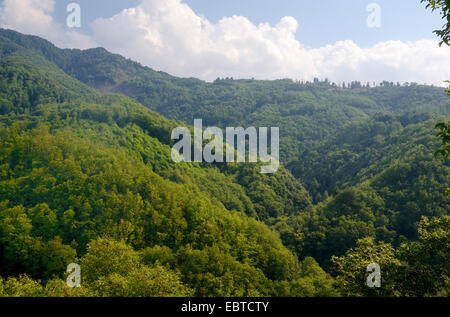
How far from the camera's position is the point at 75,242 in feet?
191

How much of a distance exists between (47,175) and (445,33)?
7915 centimetres

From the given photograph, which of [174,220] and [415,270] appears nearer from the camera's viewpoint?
[415,270]

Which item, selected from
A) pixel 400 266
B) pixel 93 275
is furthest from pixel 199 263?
pixel 400 266

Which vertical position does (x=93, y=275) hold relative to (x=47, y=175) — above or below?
below

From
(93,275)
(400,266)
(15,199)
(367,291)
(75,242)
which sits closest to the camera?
(400,266)

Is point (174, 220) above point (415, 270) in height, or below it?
below

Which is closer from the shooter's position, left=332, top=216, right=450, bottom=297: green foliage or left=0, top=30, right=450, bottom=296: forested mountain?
left=332, top=216, right=450, bottom=297: green foliage

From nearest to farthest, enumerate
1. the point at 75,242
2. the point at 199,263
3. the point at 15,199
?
the point at 199,263 → the point at 75,242 → the point at 15,199

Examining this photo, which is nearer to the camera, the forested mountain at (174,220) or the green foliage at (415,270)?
the green foliage at (415,270)

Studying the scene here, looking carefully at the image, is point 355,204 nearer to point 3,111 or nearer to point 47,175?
point 47,175

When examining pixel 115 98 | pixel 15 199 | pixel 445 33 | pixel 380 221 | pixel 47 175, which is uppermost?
pixel 115 98

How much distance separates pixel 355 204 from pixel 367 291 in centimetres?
8435

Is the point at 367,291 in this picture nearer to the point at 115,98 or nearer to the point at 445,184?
the point at 445,184
